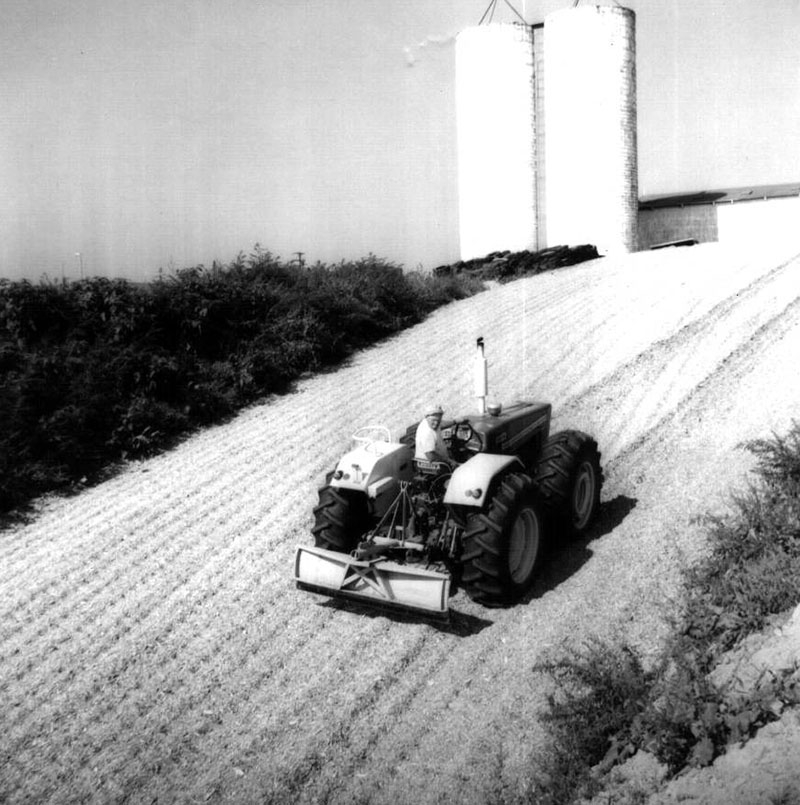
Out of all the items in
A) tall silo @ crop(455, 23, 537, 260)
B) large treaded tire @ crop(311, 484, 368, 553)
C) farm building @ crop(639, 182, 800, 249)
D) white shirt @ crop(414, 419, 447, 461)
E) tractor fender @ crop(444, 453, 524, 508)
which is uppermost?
tall silo @ crop(455, 23, 537, 260)

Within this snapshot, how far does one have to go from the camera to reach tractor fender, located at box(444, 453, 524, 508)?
6.90m

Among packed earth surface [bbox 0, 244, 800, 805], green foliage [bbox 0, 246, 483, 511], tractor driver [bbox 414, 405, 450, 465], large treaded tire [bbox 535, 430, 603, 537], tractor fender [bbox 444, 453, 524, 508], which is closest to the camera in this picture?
packed earth surface [bbox 0, 244, 800, 805]

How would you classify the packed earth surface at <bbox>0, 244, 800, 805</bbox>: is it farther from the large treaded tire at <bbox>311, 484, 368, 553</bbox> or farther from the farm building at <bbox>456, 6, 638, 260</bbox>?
the farm building at <bbox>456, 6, 638, 260</bbox>

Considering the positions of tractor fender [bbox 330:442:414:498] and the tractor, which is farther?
tractor fender [bbox 330:442:414:498]

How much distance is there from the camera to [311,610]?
24.8ft

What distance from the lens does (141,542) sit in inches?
378

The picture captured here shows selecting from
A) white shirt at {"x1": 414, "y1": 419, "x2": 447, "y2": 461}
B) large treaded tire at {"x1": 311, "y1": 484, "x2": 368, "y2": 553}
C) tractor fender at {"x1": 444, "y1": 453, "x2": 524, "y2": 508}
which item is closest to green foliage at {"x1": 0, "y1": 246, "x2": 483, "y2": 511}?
large treaded tire at {"x1": 311, "y1": 484, "x2": 368, "y2": 553}

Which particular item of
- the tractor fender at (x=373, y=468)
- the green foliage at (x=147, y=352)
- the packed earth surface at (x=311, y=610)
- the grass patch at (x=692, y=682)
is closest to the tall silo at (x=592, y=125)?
the green foliage at (x=147, y=352)

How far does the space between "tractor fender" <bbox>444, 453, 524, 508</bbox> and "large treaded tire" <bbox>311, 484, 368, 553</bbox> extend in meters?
0.97

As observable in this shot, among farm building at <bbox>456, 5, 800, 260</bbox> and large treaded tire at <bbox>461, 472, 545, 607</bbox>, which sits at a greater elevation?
farm building at <bbox>456, 5, 800, 260</bbox>

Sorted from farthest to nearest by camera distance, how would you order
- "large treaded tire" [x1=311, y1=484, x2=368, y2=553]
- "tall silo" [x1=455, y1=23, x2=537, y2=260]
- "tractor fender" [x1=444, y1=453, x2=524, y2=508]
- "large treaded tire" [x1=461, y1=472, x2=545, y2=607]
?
"tall silo" [x1=455, y1=23, x2=537, y2=260]
"large treaded tire" [x1=311, y1=484, x2=368, y2=553]
"tractor fender" [x1=444, y1=453, x2=524, y2=508]
"large treaded tire" [x1=461, y1=472, x2=545, y2=607]

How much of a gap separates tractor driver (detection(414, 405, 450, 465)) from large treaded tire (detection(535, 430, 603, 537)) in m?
0.93

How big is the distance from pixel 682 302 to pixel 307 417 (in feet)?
27.0

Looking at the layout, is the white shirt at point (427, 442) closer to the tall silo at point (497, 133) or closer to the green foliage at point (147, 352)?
the green foliage at point (147, 352)
